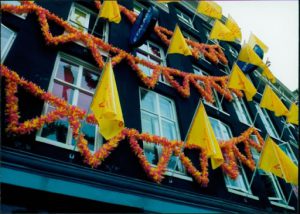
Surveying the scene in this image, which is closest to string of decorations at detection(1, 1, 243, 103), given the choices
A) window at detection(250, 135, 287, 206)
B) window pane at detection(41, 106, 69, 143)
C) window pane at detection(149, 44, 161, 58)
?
window pane at detection(149, 44, 161, 58)

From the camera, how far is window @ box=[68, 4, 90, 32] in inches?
358

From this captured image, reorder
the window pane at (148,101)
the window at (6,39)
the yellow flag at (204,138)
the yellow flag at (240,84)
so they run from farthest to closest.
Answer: the yellow flag at (240,84), the window pane at (148,101), the yellow flag at (204,138), the window at (6,39)

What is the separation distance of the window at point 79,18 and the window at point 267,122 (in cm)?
1143

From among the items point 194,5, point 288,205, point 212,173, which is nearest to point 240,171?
point 212,173

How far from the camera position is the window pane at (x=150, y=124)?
7877 millimetres

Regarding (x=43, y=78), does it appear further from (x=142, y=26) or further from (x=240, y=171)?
(x=240, y=171)

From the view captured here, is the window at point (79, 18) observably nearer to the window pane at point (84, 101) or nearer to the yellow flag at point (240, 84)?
the window pane at point (84, 101)

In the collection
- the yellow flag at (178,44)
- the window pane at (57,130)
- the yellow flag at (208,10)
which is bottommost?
the window pane at (57,130)

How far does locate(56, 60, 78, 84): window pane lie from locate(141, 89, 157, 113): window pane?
95.9 inches

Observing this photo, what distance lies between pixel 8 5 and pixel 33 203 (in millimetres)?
5325

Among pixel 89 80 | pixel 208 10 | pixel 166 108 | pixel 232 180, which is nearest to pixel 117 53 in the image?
pixel 89 80

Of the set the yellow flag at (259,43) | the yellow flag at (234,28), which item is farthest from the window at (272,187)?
the yellow flag at (259,43)

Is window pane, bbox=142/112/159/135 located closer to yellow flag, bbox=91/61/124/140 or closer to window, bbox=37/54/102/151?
window, bbox=37/54/102/151

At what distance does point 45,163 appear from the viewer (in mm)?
4910
